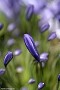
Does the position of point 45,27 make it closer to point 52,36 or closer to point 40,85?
point 52,36

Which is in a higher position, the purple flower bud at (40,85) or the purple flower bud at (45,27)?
the purple flower bud at (45,27)

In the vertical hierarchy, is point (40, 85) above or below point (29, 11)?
below

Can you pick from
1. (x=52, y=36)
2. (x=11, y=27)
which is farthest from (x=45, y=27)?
(x=11, y=27)

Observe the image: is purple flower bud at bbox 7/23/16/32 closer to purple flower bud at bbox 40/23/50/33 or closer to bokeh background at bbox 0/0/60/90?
bokeh background at bbox 0/0/60/90

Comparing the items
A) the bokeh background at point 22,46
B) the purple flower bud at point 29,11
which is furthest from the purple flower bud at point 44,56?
the purple flower bud at point 29,11

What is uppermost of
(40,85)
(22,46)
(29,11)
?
(29,11)

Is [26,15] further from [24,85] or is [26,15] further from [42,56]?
[24,85]

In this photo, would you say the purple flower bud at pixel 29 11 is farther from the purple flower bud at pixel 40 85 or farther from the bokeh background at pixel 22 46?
the purple flower bud at pixel 40 85

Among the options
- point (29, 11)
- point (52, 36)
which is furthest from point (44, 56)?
point (29, 11)

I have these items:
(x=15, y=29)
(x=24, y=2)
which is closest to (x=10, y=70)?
(x=15, y=29)

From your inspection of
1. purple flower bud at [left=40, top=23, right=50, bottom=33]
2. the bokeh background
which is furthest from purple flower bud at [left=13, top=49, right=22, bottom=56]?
purple flower bud at [left=40, top=23, right=50, bottom=33]

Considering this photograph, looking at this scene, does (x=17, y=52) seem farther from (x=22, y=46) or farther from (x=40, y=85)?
(x=40, y=85)
